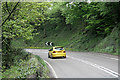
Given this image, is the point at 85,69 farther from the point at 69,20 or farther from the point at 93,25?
the point at 69,20

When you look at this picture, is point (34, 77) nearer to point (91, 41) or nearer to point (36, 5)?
point (36, 5)

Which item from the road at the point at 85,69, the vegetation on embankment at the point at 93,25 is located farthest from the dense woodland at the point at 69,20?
the road at the point at 85,69

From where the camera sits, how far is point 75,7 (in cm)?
3341

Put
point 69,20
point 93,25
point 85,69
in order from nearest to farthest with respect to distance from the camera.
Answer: point 85,69 → point 93,25 → point 69,20

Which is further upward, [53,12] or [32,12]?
[53,12]

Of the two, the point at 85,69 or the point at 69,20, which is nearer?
the point at 85,69

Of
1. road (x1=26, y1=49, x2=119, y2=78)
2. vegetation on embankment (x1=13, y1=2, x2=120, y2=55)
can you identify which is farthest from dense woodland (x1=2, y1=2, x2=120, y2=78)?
road (x1=26, y1=49, x2=119, y2=78)

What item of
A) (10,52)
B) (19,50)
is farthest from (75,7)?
(10,52)

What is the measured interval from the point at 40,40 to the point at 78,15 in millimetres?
27764

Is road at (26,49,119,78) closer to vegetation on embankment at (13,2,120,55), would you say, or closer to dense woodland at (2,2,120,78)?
dense woodland at (2,2,120,78)

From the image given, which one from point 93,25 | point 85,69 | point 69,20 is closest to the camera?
point 85,69

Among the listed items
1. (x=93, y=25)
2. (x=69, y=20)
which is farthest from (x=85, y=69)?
(x=69, y=20)

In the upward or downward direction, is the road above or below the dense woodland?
below

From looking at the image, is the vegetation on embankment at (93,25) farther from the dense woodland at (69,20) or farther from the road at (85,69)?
the road at (85,69)
